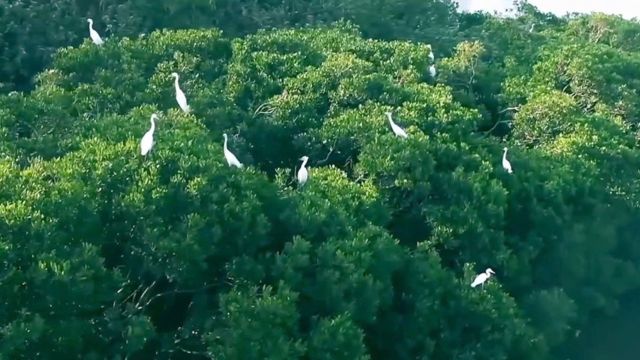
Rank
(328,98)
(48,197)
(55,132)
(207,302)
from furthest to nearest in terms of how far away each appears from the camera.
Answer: (328,98) < (55,132) < (207,302) < (48,197)

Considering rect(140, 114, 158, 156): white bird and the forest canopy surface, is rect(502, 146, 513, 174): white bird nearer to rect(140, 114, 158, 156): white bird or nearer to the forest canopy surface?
the forest canopy surface

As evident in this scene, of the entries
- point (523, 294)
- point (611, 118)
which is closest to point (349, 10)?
point (611, 118)

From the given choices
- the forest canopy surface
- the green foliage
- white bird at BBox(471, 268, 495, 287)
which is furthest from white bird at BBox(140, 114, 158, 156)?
the green foliage

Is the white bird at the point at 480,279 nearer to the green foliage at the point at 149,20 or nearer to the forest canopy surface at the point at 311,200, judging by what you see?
the forest canopy surface at the point at 311,200

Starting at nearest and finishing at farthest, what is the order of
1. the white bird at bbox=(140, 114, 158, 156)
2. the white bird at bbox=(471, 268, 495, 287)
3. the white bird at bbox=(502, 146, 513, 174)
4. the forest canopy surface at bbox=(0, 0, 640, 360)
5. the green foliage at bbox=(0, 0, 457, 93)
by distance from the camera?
the forest canopy surface at bbox=(0, 0, 640, 360)
the white bird at bbox=(140, 114, 158, 156)
the white bird at bbox=(471, 268, 495, 287)
the white bird at bbox=(502, 146, 513, 174)
the green foliage at bbox=(0, 0, 457, 93)

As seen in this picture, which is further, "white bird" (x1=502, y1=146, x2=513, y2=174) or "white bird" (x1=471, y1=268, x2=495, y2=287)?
"white bird" (x1=502, y1=146, x2=513, y2=174)

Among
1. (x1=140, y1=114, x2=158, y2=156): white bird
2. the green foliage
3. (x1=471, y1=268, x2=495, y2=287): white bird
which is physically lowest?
the green foliage

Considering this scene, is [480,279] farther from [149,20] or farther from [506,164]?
[149,20]

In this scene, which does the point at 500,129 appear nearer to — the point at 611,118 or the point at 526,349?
the point at 611,118
